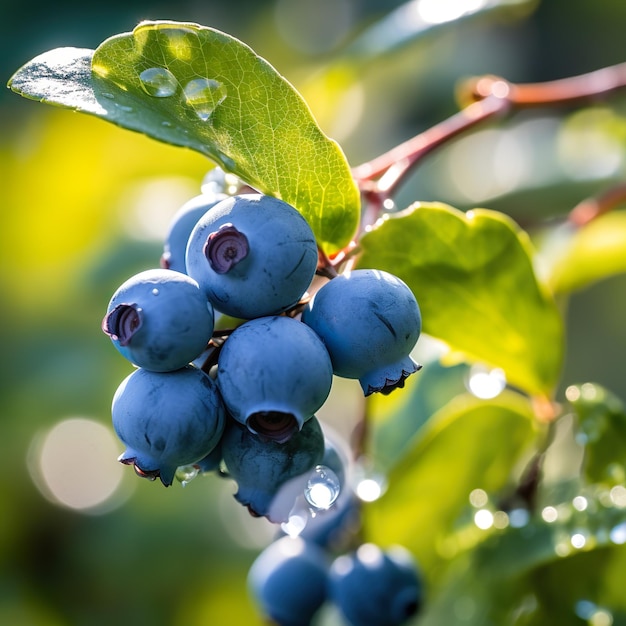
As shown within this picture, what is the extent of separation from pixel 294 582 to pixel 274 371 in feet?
2.36

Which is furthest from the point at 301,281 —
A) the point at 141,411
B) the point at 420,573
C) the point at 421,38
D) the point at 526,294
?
the point at 421,38

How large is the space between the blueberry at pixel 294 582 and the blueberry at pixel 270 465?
53 centimetres

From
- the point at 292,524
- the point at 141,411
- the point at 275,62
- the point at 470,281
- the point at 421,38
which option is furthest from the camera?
the point at 275,62

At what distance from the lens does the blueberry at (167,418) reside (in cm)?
69

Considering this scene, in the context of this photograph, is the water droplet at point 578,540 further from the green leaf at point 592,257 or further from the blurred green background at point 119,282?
the blurred green background at point 119,282

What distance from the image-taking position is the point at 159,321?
672 mm

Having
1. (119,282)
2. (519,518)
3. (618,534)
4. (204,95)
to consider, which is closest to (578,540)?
(618,534)

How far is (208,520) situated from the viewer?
245cm

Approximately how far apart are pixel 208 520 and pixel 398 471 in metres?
1.34

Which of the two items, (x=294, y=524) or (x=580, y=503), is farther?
(x=580, y=503)

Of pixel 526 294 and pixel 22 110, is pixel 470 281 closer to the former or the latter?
pixel 526 294

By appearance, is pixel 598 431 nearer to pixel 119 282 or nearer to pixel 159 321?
pixel 159 321

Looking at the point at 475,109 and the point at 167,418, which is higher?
the point at 167,418

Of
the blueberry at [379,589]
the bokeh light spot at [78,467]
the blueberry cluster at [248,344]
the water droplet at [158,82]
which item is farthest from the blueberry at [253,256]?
the bokeh light spot at [78,467]
